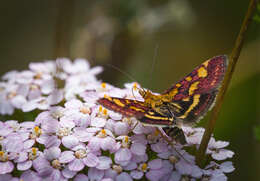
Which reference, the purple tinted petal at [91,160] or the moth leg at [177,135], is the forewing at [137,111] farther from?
the purple tinted petal at [91,160]

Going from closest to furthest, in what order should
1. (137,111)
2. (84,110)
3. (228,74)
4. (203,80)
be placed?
1. (228,74)
2. (137,111)
3. (84,110)
4. (203,80)

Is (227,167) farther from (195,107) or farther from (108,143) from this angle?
(108,143)

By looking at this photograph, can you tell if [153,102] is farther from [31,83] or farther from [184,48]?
[184,48]

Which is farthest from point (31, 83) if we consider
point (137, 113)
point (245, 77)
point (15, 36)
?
point (15, 36)

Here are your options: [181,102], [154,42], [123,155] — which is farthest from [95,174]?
[154,42]

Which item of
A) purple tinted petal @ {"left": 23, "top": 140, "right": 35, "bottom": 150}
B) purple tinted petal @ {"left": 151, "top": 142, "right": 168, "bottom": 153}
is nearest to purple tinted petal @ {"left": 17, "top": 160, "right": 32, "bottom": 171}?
purple tinted petal @ {"left": 23, "top": 140, "right": 35, "bottom": 150}

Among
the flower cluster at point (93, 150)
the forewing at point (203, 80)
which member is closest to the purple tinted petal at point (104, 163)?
the flower cluster at point (93, 150)
